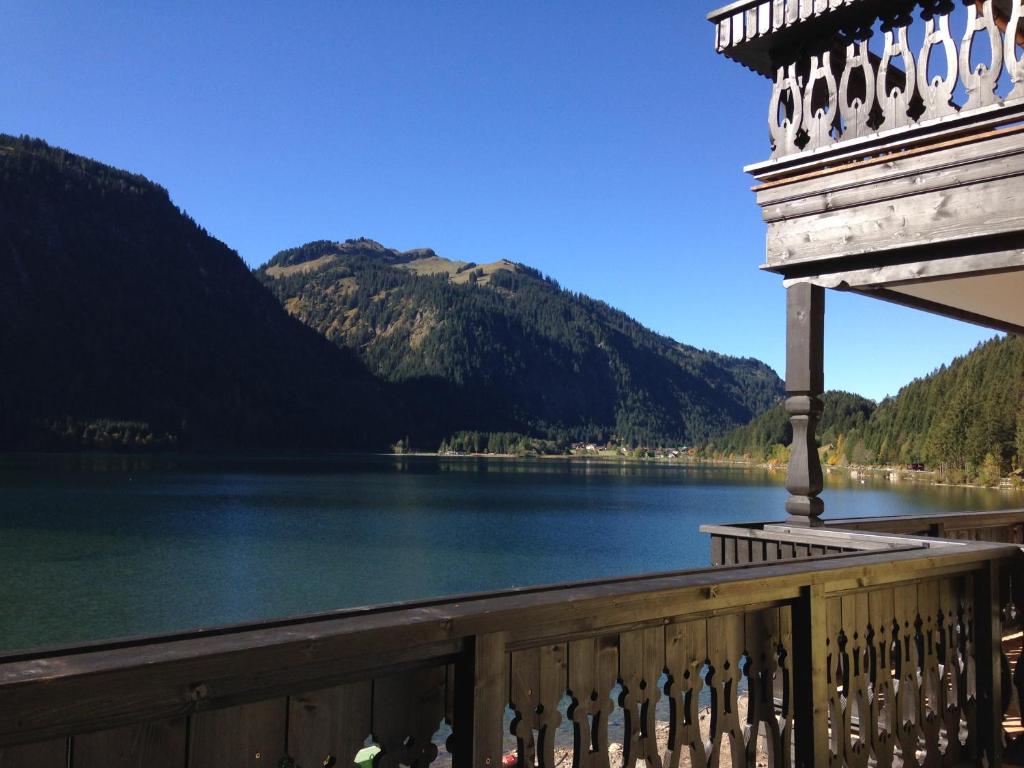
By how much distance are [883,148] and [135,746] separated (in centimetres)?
502

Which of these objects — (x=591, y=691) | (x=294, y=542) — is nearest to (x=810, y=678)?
(x=591, y=691)

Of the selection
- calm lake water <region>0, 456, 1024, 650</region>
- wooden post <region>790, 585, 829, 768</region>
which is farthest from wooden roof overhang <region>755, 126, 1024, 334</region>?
calm lake water <region>0, 456, 1024, 650</region>

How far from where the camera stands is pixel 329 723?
6.79 feet

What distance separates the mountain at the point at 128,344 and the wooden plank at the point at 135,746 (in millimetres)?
143434

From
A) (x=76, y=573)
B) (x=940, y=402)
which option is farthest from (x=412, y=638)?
(x=940, y=402)

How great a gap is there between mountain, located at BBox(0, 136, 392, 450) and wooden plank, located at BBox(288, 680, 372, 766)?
143 metres

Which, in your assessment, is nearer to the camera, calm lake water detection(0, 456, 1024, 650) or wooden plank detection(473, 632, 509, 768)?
wooden plank detection(473, 632, 509, 768)

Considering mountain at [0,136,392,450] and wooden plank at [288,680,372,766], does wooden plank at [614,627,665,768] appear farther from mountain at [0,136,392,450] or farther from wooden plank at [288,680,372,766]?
mountain at [0,136,392,450]

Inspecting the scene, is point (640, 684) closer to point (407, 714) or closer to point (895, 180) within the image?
point (407, 714)

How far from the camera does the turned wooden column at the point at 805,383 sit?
18.2ft

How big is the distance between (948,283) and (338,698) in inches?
206

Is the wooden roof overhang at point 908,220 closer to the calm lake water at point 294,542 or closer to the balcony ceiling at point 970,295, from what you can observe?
the balcony ceiling at point 970,295

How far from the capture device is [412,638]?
7.06 feet

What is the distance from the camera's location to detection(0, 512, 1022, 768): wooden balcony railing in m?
1.73
